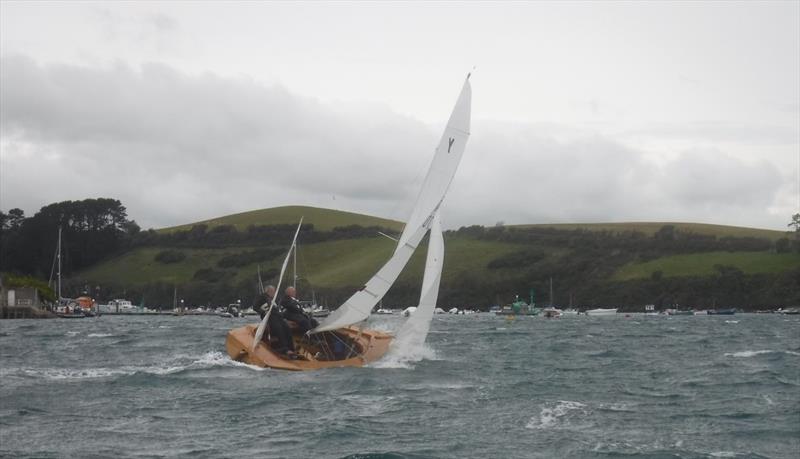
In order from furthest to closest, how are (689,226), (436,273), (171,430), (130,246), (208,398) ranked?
(689,226) < (130,246) < (436,273) < (208,398) < (171,430)

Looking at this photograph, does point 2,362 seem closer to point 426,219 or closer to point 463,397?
point 426,219

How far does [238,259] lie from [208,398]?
134503 mm

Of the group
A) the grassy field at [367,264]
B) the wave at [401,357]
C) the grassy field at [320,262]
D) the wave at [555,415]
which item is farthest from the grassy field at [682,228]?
the wave at [555,415]

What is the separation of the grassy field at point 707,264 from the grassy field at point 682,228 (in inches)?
542

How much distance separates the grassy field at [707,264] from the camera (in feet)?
484

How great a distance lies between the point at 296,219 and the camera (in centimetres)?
18600

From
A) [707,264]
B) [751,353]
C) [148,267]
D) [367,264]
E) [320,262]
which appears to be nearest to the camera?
[751,353]

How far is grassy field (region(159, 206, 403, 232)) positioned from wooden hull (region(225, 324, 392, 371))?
455 ft

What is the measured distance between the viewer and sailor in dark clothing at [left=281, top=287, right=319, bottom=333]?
32438 millimetres

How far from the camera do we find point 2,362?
3359 cm

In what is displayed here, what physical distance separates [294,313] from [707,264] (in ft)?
422

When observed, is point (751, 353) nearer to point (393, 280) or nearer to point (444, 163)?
point (444, 163)

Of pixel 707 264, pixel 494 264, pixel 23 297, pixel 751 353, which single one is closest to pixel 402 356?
pixel 751 353

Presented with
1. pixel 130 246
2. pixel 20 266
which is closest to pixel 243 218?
pixel 130 246
